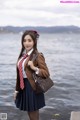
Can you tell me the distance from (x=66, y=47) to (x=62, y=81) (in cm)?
81

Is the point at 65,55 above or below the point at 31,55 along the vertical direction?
below

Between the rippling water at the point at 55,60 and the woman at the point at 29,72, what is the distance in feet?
6.83

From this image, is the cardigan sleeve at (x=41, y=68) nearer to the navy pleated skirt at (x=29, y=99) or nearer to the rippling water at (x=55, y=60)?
the navy pleated skirt at (x=29, y=99)

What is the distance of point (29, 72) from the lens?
11.1 ft

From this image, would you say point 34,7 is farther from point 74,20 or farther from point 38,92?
point 38,92

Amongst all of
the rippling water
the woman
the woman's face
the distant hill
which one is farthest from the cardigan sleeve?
the distant hill

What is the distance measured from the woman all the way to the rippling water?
208cm

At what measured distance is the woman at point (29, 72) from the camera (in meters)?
3.36

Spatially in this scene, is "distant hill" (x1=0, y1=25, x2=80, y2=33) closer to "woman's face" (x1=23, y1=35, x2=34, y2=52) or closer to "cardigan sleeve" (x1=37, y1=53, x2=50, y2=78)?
"woman's face" (x1=23, y1=35, x2=34, y2=52)

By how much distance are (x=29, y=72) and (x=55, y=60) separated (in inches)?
126

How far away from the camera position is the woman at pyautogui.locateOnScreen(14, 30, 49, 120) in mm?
3359

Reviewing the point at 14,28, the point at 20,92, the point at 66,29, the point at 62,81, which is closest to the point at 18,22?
the point at 14,28

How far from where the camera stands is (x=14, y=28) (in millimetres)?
5961

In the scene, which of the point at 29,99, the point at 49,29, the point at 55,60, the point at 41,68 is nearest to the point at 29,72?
the point at 41,68
